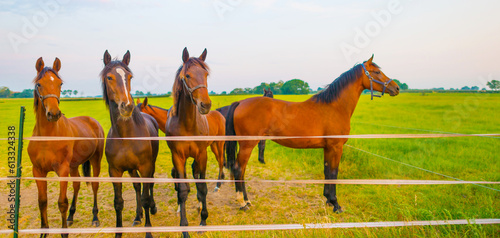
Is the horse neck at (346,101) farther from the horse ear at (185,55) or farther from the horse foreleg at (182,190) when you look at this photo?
the horse foreleg at (182,190)

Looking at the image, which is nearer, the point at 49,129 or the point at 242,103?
the point at 49,129

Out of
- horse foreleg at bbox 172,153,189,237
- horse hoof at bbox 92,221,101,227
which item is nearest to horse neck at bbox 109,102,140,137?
horse foreleg at bbox 172,153,189,237

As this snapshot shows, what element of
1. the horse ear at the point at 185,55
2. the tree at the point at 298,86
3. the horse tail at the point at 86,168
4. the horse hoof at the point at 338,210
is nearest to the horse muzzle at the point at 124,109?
the horse ear at the point at 185,55

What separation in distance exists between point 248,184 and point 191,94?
3.53 metres

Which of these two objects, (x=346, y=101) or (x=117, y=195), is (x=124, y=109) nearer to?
(x=117, y=195)

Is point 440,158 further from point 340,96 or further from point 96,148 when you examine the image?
point 96,148

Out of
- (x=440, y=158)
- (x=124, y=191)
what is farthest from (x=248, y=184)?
(x=440, y=158)

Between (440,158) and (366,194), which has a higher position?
(440,158)

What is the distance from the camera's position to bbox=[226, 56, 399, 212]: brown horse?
4.68m

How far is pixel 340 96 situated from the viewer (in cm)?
486

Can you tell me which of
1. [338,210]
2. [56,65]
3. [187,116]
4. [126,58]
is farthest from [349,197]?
[56,65]

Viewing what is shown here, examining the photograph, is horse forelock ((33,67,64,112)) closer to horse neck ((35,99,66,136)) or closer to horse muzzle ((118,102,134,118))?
horse neck ((35,99,66,136))

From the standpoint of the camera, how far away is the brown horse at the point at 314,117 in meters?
4.68

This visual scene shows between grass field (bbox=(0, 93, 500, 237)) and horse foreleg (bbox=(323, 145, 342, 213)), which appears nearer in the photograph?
grass field (bbox=(0, 93, 500, 237))
